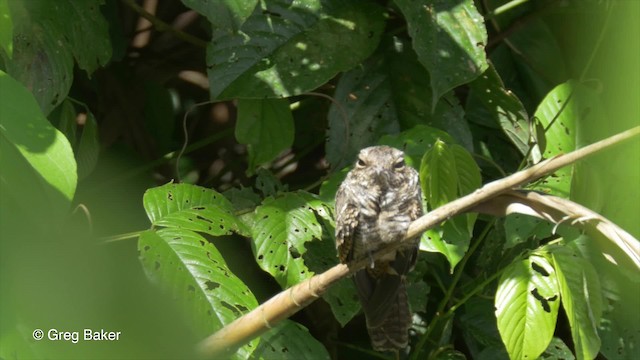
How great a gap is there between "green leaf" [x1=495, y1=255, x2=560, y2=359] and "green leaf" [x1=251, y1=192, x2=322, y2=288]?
0.53 m

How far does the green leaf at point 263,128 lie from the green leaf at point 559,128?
2.48ft

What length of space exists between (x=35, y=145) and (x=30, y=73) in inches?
28.9

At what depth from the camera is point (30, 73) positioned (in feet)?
8.01

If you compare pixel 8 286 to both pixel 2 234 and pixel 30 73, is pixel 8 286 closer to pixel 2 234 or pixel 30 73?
pixel 2 234

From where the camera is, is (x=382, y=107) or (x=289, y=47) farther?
(x=382, y=107)

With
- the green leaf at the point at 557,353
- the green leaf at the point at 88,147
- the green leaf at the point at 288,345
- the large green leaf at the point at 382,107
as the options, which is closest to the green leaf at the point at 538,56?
the large green leaf at the point at 382,107

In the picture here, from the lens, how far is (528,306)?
221cm

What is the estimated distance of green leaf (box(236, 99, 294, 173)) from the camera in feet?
9.13

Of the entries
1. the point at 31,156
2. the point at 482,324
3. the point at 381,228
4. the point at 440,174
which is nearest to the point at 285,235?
the point at 381,228

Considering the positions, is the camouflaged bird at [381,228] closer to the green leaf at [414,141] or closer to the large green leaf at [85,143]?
the green leaf at [414,141]

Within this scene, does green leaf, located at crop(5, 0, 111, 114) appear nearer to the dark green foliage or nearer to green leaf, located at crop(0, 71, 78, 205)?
the dark green foliage

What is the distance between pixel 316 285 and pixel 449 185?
45cm

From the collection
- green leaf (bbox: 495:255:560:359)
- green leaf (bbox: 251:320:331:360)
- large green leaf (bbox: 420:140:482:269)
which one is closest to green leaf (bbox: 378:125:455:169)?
large green leaf (bbox: 420:140:482:269)

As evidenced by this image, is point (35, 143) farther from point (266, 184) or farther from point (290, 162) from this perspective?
point (290, 162)
